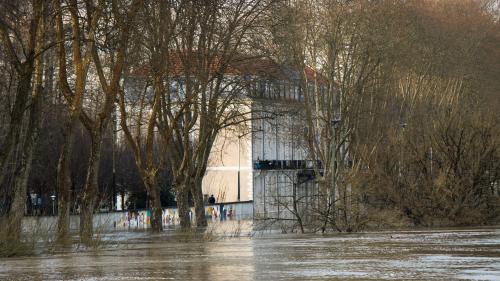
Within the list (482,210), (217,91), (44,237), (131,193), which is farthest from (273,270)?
(131,193)

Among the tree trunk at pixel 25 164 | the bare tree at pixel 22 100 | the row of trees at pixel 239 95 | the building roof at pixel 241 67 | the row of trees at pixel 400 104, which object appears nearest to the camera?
the bare tree at pixel 22 100

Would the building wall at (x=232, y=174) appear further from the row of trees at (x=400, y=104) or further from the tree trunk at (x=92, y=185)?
the tree trunk at (x=92, y=185)

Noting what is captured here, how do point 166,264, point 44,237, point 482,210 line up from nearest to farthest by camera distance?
point 166,264
point 44,237
point 482,210

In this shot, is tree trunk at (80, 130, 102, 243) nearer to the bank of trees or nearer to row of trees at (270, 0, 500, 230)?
the bank of trees

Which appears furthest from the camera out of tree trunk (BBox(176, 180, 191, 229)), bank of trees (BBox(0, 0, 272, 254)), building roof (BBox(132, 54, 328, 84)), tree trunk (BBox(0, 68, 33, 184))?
tree trunk (BBox(176, 180, 191, 229))

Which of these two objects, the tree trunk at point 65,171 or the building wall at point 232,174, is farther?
the building wall at point 232,174

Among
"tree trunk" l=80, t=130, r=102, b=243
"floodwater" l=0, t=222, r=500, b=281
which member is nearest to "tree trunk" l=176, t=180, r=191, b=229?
"tree trunk" l=80, t=130, r=102, b=243

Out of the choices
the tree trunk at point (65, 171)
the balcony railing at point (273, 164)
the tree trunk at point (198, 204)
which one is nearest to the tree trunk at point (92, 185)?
the tree trunk at point (65, 171)

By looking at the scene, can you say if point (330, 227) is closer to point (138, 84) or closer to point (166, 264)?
point (138, 84)

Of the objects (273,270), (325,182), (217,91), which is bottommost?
(273,270)

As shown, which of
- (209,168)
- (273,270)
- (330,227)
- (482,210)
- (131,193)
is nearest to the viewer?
(273,270)

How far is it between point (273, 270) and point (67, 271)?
325 cm

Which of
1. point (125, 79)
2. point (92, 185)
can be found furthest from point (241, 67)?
point (92, 185)

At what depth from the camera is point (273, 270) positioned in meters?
18.1
